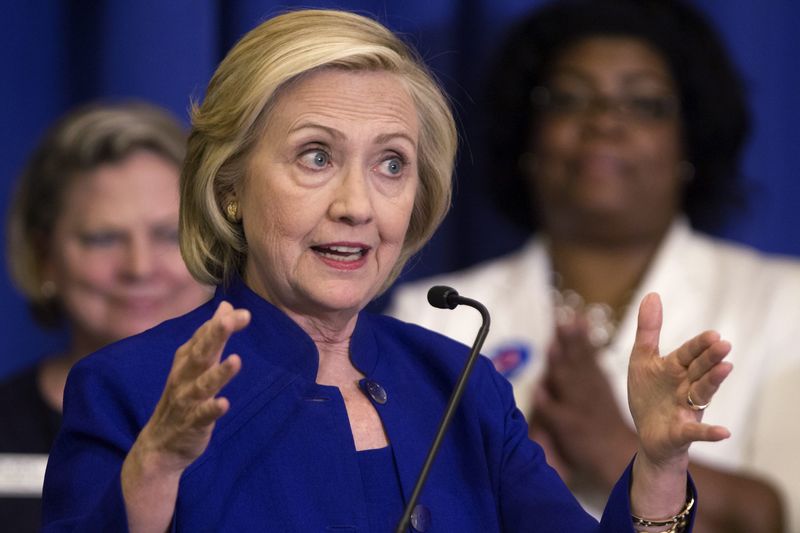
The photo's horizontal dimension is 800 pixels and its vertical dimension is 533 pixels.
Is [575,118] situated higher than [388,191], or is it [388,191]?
[388,191]

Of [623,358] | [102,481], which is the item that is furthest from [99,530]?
[623,358]

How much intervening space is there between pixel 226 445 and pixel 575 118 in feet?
6.84

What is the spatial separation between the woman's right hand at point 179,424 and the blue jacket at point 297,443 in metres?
0.02

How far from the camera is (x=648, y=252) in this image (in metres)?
3.38

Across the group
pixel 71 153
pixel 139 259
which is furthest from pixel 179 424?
pixel 71 153

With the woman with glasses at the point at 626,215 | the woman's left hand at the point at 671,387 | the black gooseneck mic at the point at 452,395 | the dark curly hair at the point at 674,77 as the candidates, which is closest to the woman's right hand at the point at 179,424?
the black gooseneck mic at the point at 452,395

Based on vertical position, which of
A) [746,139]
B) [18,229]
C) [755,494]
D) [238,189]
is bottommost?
[755,494]

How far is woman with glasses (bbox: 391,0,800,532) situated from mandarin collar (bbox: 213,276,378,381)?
1.45 m

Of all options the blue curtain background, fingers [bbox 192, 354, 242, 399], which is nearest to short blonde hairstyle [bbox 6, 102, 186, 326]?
the blue curtain background

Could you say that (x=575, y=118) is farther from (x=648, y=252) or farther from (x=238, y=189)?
(x=238, y=189)

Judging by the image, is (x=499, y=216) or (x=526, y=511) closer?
(x=526, y=511)

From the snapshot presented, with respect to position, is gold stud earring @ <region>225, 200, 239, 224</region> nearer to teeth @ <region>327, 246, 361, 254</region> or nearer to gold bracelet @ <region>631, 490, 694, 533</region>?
teeth @ <region>327, 246, 361, 254</region>

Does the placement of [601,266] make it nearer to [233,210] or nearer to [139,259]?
[139,259]

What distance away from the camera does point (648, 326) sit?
144 cm
